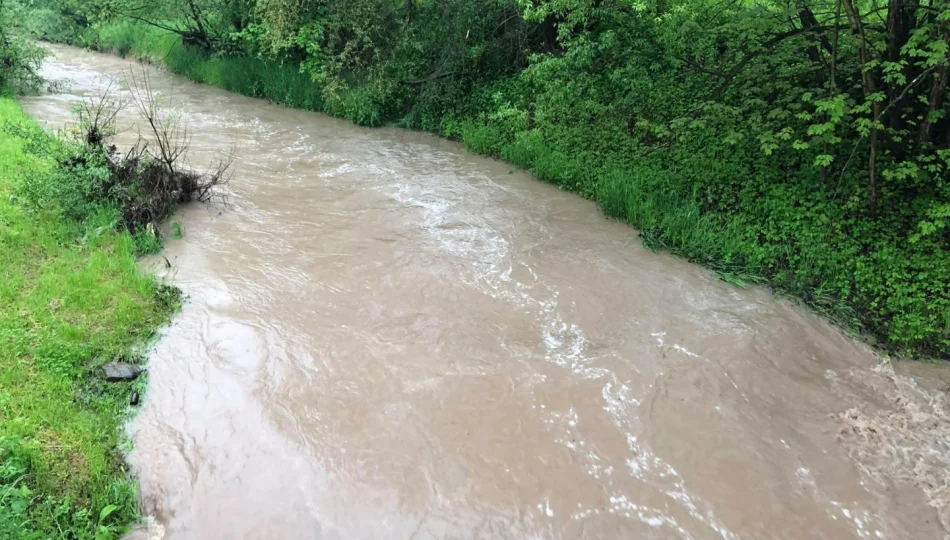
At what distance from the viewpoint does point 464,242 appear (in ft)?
23.7

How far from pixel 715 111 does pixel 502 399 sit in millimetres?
5359

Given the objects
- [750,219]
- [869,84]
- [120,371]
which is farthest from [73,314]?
[869,84]

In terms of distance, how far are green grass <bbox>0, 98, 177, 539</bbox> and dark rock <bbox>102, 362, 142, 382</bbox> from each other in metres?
0.07

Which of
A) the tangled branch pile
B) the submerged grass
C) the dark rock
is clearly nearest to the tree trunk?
the submerged grass

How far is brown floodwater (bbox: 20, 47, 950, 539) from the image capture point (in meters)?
3.70

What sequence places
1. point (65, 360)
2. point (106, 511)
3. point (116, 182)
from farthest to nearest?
point (116, 182) < point (65, 360) < point (106, 511)

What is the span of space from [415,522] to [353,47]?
10.9m

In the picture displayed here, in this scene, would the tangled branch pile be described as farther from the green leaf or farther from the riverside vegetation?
the green leaf

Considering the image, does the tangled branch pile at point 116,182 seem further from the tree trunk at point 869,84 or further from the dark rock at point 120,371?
the tree trunk at point 869,84

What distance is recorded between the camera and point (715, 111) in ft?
25.2

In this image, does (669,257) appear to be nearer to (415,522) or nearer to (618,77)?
(618,77)

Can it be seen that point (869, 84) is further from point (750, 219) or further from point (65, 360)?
point (65, 360)

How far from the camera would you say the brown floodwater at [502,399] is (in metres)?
3.70

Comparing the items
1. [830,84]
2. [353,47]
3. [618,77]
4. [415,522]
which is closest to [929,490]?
[415,522]
